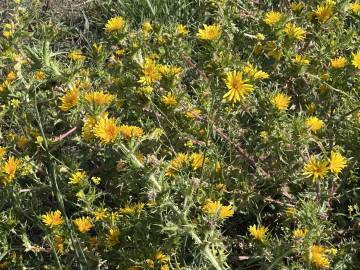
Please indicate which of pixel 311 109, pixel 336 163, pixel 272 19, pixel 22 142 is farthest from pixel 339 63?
pixel 22 142

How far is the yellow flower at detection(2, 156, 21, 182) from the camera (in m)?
2.18

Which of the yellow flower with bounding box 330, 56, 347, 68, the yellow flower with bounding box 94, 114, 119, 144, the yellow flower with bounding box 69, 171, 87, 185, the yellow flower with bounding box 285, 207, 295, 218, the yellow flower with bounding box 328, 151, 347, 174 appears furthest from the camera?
the yellow flower with bounding box 330, 56, 347, 68

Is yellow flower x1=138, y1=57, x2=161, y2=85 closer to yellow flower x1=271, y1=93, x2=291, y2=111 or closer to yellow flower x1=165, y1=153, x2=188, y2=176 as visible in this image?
yellow flower x1=165, y1=153, x2=188, y2=176

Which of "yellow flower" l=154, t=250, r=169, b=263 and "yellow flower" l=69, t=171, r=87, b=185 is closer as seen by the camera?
"yellow flower" l=154, t=250, r=169, b=263

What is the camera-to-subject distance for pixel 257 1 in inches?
117

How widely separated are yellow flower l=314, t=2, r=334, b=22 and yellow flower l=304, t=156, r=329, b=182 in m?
0.79

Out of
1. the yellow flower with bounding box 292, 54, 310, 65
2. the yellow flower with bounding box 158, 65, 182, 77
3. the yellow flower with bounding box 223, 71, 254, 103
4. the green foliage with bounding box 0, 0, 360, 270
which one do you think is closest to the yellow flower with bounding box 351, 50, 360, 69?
the green foliage with bounding box 0, 0, 360, 270

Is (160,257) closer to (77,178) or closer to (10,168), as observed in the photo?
(77,178)

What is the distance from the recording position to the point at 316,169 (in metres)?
1.89

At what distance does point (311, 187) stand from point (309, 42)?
0.87 metres

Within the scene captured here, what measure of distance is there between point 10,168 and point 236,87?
978 millimetres

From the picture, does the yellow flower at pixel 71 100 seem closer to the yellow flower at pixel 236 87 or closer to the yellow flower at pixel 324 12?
the yellow flower at pixel 236 87

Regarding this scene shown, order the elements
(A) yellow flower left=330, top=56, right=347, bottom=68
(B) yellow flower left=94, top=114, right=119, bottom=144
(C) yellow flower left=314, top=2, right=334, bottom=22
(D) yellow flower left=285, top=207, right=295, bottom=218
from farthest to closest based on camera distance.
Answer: (C) yellow flower left=314, top=2, right=334, bottom=22 < (A) yellow flower left=330, top=56, right=347, bottom=68 < (D) yellow flower left=285, top=207, right=295, bottom=218 < (B) yellow flower left=94, top=114, right=119, bottom=144

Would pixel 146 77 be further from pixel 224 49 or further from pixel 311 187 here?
pixel 311 187
